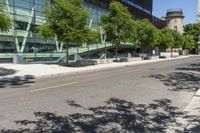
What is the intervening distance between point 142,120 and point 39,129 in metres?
2.58

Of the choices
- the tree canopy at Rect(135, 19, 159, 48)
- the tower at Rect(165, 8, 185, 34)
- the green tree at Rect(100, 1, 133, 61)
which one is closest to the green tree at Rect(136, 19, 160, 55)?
the tree canopy at Rect(135, 19, 159, 48)

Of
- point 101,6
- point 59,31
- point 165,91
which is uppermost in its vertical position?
point 101,6

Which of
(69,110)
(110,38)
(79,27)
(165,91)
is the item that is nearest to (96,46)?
(110,38)

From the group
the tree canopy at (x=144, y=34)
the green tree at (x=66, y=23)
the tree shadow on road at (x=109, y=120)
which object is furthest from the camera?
the tree canopy at (x=144, y=34)

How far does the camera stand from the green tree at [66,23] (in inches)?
1307

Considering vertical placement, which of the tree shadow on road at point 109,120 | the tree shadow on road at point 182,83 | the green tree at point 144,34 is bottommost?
the tree shadow on road at point 182,83

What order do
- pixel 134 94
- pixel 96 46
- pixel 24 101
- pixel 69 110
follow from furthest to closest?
pixel 96 46, pixel 134 94, pixel 24 101, pixel 69 110

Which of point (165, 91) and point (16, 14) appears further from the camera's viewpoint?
point (16, 14)

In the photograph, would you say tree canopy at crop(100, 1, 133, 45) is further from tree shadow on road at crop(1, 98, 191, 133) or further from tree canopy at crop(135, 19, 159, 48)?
tree shadow on road at crop(1, 98, 191, 133)

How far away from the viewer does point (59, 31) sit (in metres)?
33.7

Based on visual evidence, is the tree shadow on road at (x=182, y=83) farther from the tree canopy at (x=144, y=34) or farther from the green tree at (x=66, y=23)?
the tree canopy at (x=144, y=34)

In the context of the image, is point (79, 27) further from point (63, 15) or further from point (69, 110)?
point (69, 110)

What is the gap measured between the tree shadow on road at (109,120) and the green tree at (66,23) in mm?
22175

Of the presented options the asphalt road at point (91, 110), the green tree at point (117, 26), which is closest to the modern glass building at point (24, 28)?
the green tree at point (117, 26)
